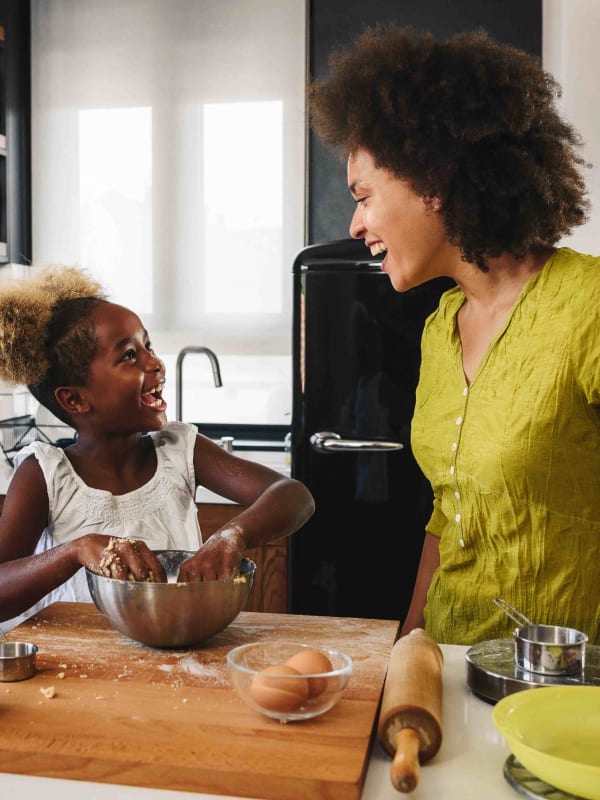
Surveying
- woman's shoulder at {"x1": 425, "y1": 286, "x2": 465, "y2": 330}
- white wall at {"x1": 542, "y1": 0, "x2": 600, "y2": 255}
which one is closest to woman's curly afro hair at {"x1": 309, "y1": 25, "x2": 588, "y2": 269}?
woman's shoulder at {"x1": 425, "y1": 286, "x2": 465, "y2": 330}

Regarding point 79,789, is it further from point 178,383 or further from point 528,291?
point 178,383

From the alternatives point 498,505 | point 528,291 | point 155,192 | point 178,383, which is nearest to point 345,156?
point 528,291

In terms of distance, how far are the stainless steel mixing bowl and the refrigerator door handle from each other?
117 centimetres

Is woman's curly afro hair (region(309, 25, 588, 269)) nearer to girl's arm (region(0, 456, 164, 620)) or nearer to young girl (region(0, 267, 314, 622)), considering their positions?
young girl (region(0, 267, 314, 622))

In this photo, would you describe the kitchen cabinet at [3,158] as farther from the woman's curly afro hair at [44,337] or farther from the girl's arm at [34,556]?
the girl's arm at [34,556]

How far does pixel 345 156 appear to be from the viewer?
158 centimetres

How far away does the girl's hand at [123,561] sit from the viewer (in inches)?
48.5

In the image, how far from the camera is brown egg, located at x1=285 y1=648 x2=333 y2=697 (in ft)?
3.20

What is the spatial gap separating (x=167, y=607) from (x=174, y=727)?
0.73 feet

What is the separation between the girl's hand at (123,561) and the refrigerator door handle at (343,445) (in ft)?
3.80

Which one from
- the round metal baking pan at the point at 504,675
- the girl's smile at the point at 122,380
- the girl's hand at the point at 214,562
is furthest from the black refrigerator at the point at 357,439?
the round metal baking pan at the point at 504,675

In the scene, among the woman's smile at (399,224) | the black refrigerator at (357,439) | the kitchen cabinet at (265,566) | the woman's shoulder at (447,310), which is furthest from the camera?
the kitchen cabinet at (265,566)

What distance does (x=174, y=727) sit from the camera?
978mm

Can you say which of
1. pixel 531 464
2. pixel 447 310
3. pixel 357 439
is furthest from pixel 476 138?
pixel 357 439
